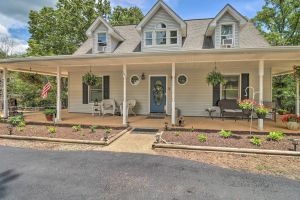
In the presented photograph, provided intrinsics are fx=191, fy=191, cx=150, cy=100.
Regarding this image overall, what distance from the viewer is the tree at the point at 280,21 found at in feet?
50.9

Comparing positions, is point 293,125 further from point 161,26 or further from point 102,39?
point 102,39

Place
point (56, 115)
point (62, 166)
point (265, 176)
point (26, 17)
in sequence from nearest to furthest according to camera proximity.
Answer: point (265, 176)
point (62, 166)
point (56, 115)
point (26, 17)

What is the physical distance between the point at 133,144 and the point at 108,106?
5.22 m

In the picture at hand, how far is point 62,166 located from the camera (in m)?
3.93

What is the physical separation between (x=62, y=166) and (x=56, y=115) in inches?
225

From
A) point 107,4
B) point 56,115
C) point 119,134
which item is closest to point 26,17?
point 107,4

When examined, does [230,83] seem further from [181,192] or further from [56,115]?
[56,115]

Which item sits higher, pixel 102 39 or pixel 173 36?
pixel 102 39

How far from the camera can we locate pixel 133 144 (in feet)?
18.2

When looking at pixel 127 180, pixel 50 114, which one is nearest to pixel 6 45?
pixel 50 114

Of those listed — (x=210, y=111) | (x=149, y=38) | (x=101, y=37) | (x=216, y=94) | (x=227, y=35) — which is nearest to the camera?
(x=210, y=111)

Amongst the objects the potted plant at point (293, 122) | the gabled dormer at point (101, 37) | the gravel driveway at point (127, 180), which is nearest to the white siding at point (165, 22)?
the gabled dormer at point (101, 37)

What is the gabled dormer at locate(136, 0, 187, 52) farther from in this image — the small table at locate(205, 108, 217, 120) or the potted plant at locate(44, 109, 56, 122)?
the potted plant at locate(44, 109, 56, 122)

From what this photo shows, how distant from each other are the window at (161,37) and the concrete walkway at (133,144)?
221 inches
